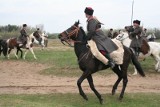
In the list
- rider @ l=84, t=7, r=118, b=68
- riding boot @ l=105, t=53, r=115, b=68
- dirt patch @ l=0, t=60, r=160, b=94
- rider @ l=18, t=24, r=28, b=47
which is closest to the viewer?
rider @ l=84, t=7, r=118, b=68

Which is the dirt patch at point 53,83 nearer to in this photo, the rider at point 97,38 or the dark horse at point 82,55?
the dark horse at point 82,55

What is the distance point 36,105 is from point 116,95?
3.36 meters

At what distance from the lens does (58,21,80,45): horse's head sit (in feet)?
36.6

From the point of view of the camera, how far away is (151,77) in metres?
17.1

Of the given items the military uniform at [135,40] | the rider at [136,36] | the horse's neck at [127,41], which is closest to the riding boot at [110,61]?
the rider at [136,36]

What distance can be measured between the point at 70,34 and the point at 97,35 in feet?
2.80

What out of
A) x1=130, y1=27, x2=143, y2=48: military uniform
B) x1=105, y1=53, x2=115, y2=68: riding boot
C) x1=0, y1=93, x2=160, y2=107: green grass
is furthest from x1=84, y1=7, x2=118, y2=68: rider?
x1=130, y1=27, x2=143, y2=48: military uniform

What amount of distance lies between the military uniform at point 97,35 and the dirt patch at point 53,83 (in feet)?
8.76

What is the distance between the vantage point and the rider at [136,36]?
1700cm

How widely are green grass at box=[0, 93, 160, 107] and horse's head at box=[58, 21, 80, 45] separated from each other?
197 centimetres

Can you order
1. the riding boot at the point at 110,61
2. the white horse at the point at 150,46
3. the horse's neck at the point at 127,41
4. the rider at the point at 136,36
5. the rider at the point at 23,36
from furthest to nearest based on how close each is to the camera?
1. the rider at the point at 23,36
2. the white horse at the point at 150,46
3. the horse's neck at the point at 127,41
4. the rider at the point at 136,36
5. the riding boot at the point at 110,61

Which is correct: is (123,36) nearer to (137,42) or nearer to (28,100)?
(137,42)

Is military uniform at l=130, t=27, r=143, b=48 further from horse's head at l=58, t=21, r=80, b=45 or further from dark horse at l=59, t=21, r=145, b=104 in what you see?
horse's head at l=58, t=21, r=80, b=45

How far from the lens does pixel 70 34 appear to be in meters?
11.2
